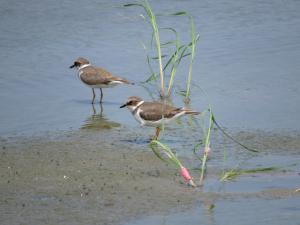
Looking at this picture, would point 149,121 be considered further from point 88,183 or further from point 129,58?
point 129,58

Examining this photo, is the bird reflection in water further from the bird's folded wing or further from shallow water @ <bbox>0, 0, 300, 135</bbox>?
the bird's folded wing

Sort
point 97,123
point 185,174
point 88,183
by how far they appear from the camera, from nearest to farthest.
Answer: point 185,174 → point 88,183 → point 97,123

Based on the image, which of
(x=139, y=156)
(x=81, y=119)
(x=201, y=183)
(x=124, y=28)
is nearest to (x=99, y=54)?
(x=124, y=28)

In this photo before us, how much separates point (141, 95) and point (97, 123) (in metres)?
1.35

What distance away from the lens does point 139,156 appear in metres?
9.87

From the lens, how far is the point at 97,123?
38.2 ft

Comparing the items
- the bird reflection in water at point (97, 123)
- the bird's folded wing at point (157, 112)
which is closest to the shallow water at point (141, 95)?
the bird reflection in water at point (97, 123)

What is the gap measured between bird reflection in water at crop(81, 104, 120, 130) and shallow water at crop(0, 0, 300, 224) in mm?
17

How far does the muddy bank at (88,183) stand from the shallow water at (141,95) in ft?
0.08

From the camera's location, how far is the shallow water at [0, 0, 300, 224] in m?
8.16

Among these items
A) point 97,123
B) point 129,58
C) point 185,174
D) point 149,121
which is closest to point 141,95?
point 97,123

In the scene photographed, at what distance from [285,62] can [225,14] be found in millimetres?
3278

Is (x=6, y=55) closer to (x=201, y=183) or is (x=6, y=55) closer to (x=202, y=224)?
(x=201, y=183)

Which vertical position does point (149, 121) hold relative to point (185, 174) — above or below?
below
